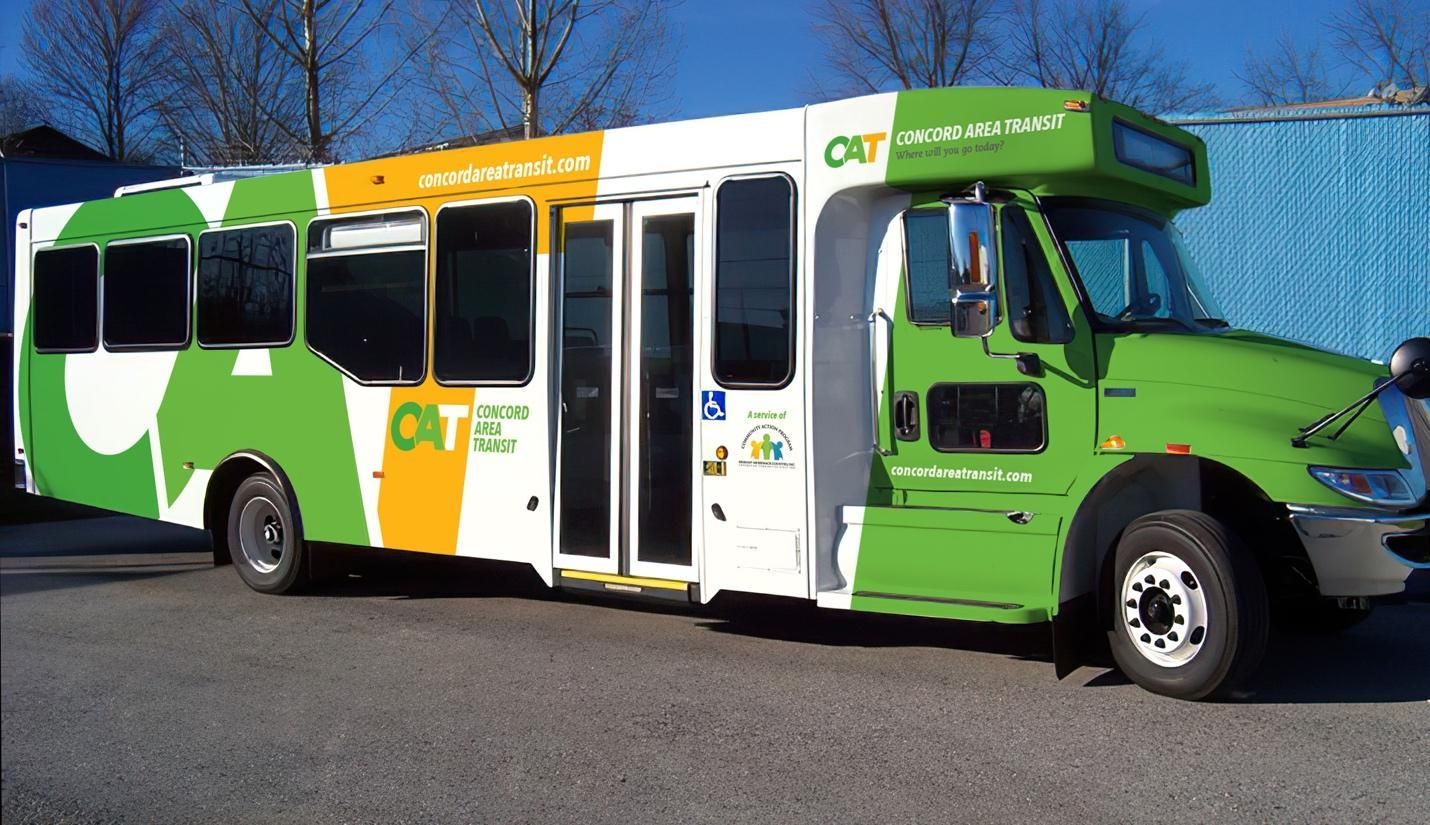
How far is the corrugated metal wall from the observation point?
12.9 meters

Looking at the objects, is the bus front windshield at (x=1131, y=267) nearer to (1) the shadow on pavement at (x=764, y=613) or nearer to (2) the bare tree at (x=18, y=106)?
(1) the shadow on pavement at (x=764, y=613)

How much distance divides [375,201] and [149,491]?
3358 mm

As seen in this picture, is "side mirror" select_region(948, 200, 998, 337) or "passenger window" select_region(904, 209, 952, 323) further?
"passenger window" select_region(904, 209, 952, 323)

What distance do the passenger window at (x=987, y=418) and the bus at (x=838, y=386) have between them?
16mm

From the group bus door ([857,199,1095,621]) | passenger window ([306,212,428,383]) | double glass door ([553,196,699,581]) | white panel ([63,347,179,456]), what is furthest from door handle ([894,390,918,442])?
white panel ([63,347,179,456])

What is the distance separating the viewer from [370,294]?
8.62m

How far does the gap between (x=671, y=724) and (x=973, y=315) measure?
101 inches

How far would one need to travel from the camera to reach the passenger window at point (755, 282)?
6.86 m

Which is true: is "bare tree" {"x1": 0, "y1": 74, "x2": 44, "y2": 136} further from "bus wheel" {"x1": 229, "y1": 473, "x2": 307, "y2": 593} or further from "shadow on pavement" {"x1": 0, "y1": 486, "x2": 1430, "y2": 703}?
"bus wheel" {"x1": 229, "y1": 473, "x2": 307, "y2": 593}

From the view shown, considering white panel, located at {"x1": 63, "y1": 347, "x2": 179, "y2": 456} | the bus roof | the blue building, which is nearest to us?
the bus roof

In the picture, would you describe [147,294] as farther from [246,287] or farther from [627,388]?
[627,388]

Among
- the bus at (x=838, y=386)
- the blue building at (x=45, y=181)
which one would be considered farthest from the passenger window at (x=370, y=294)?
the blue building at (x=45, y=181)

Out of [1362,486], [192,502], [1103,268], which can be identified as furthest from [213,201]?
[1362,486]

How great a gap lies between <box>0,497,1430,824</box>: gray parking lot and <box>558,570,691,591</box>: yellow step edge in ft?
1.30
